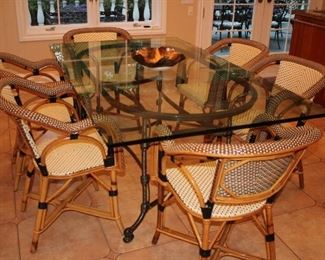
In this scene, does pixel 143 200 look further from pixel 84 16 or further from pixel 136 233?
pixel 84 16

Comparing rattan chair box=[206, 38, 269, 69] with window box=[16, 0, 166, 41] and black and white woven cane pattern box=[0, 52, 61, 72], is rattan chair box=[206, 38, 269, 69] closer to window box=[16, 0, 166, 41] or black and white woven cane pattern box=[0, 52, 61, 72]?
black and white woven cane pattern box=[0, 52, 61, 72]

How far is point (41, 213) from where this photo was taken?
79.3 inches

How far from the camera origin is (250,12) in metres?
5.10

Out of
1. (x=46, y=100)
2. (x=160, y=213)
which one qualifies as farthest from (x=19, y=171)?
(x=160, y=213)

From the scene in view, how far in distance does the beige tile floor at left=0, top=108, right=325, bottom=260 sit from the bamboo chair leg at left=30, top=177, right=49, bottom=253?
0.22 ft

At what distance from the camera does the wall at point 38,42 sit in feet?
13.2

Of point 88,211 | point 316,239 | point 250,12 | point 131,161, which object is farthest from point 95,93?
point 250,12

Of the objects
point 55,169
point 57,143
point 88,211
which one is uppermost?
point 57,143

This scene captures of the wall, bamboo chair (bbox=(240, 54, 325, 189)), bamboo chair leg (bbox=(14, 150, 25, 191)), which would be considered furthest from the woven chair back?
the wall

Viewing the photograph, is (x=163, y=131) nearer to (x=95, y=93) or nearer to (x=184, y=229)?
(x=95, y=93)

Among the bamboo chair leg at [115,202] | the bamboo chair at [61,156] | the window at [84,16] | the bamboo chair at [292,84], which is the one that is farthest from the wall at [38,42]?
the bamboo chair leg at [115,202]

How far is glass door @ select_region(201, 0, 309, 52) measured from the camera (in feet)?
16.3

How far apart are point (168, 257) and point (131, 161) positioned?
41.6 inches

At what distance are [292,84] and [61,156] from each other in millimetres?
1558
